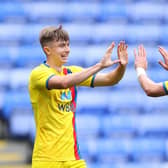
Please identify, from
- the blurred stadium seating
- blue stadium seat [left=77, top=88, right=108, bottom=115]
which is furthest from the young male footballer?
blue stadium seat [left=77, top=88, right=108, bottom=115]

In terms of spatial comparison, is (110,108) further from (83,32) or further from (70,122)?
(70,122)

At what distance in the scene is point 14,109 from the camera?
28.2ft

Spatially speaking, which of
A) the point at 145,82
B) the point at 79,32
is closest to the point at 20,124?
the point at 79,32

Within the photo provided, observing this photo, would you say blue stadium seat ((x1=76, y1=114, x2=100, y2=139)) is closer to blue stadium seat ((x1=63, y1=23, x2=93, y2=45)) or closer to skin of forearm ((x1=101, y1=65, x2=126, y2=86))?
blue stadium seat ((x1=63, y1=23, x2=93, y2=45))

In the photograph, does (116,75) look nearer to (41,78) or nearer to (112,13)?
(41,78)

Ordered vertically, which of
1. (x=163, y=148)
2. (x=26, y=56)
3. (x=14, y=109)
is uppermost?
(x=26, y=56)

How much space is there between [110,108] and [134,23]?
188cm

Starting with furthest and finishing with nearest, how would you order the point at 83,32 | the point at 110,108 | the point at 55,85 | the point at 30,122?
the point at 83,32 < the point at 110,108 < the point at 30,122 < the point at 55,85

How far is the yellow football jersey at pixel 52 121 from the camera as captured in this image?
186 inches

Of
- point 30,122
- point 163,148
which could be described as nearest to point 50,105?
point 30,122

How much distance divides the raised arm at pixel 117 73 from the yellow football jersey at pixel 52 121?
33 cm

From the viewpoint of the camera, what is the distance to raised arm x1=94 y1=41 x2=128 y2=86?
15.9ft

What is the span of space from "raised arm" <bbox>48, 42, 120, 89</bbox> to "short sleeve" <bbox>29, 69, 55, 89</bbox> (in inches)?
1.8

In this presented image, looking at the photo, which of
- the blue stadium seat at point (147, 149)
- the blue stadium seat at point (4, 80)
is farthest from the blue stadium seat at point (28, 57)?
the blue stadium seat at point (147, 149)
